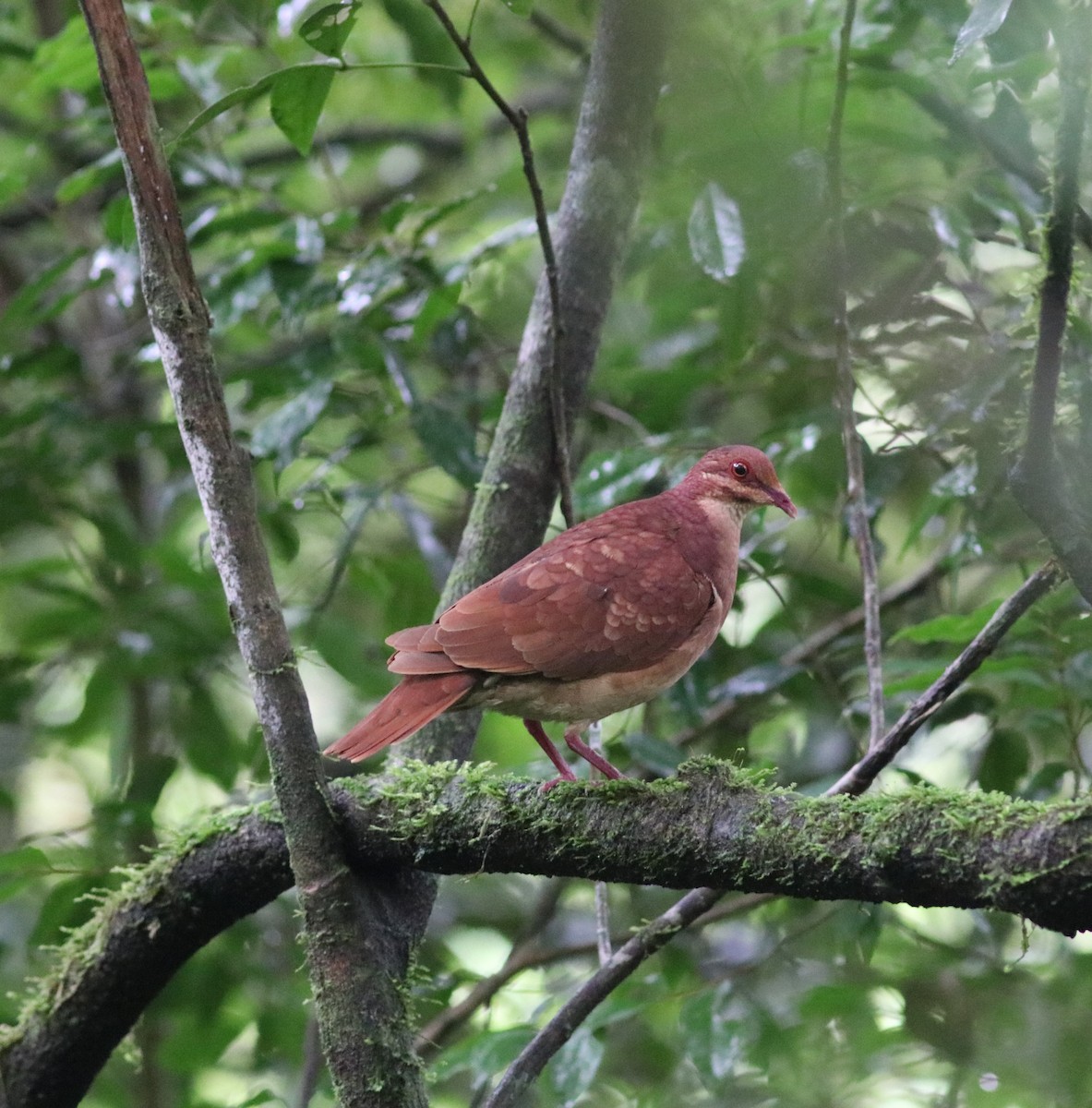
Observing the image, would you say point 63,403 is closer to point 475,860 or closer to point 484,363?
point 484,363

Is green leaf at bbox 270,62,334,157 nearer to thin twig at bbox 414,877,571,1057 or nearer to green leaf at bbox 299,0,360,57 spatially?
green leaf at bbox 299,0,360,57

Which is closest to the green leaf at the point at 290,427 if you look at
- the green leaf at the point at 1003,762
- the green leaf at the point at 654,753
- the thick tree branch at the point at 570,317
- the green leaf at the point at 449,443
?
the green leaf at the point at 449,443

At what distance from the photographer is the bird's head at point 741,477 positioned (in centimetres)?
393

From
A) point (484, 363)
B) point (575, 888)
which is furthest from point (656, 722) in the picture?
point (484, 363)

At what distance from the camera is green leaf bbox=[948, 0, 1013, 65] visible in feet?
7.25

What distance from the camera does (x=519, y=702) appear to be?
3.22 meters

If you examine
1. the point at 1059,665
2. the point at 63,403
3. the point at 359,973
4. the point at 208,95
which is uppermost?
the point at 208,95

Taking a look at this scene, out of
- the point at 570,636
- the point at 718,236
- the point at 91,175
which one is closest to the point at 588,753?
the point at 570,636

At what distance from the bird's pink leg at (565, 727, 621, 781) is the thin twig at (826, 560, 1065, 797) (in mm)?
693

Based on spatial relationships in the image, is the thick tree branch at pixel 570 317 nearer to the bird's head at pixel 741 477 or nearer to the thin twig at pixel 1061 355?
the bird's head at pixel 741 477

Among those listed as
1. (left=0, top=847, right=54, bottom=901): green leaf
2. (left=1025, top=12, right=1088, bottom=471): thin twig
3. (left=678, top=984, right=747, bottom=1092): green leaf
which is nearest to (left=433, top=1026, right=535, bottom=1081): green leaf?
(left=678, top=984, right=747, bottom=1092): green leaf

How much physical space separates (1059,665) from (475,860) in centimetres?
168

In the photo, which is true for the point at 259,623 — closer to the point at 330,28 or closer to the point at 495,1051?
the point at 330,28

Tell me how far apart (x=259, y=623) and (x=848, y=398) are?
152cm
